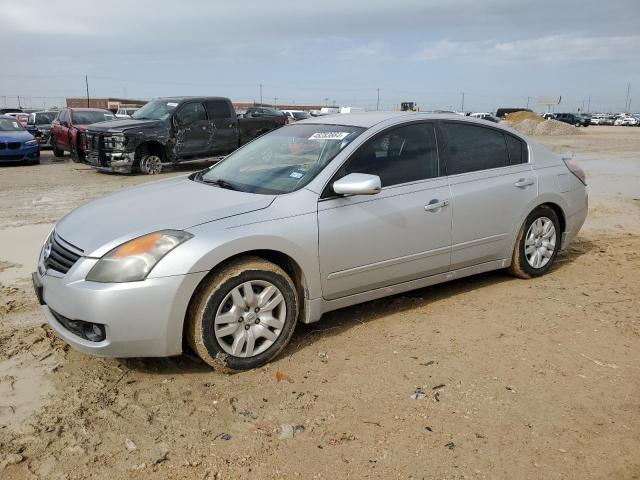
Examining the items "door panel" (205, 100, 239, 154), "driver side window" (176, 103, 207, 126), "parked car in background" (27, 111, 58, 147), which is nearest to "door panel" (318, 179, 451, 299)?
"driver side window" (176, 103, 207, 126)

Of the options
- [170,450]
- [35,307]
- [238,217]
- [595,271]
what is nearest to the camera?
[170,450]

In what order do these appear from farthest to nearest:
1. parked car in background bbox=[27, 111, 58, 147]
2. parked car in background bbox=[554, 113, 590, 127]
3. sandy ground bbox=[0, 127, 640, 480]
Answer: parked car in background bbox=[554, 113, 590, 127] < parked car in background bbox=[27, 111, 58, 147] < sandy ground bbox=[0, 127, 640, 480]

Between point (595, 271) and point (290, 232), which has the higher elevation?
point (290, 232)

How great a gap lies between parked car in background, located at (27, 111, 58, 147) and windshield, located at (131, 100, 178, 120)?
8135 millimetres

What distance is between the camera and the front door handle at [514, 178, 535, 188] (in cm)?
505

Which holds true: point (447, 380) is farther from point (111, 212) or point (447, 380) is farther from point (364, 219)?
point (111, 212)

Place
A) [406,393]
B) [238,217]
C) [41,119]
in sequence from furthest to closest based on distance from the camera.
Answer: [41,119] < [238,217] < [406,393]

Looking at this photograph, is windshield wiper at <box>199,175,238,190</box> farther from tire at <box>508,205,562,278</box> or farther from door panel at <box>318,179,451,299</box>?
tire at <box>508,205,562,278</box>

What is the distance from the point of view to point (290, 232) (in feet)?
12.2

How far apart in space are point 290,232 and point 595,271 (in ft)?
11.9

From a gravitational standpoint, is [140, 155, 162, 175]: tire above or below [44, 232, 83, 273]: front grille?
below

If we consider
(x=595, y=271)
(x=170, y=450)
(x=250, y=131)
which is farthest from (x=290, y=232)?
(x=250, y=131)

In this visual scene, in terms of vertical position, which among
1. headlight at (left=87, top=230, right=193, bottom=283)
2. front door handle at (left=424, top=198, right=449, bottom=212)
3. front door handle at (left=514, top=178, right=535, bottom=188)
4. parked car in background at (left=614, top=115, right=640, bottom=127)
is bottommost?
parked car in background at (left=614, top=115, right=640, bottom=127)

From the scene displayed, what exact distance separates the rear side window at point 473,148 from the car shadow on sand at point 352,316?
114cm
